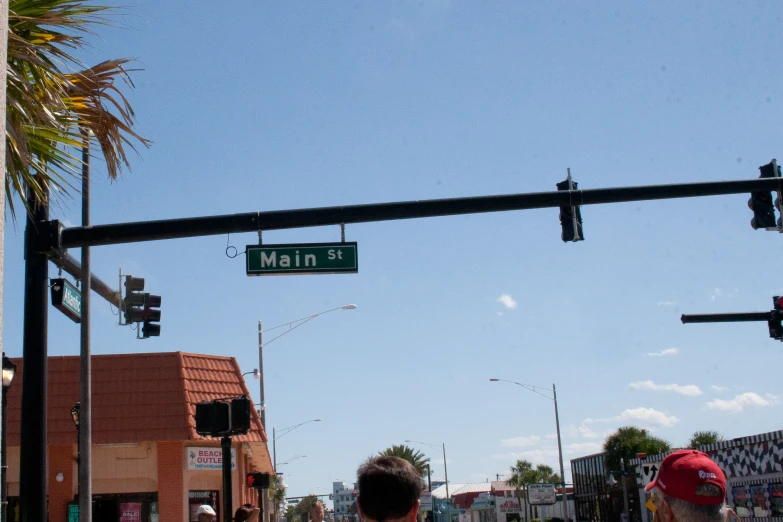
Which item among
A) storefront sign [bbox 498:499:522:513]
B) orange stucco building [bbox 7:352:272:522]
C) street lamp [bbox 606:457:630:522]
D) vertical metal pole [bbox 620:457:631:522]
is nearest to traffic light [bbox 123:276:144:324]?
orange stucco building [bbox 7:352:272:522]

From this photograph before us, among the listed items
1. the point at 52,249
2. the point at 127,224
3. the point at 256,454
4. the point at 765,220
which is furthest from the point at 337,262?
the point at 256,454

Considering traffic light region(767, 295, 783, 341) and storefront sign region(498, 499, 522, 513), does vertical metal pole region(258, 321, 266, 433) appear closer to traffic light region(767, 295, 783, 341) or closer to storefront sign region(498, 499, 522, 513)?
traffic light region(767, 295, 783, 341)

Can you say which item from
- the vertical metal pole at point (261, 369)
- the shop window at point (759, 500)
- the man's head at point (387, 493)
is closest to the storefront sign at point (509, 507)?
the shop window at point (759, 500)

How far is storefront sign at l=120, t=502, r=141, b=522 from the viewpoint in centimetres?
2444

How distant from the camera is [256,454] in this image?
1267 inches

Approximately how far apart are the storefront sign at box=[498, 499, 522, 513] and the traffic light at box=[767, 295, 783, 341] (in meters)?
Result: 78.0

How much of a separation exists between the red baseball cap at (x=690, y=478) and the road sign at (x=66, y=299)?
30.5 feet

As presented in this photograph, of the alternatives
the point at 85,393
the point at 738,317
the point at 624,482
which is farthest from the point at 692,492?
the point at 624,482

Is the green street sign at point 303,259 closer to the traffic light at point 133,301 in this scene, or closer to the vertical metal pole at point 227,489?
the vertical metal pole at point 227,489

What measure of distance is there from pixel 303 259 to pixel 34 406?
3.50 meters

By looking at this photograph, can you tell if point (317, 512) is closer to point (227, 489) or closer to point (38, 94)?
point (227, 489)

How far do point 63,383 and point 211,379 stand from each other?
4057 millimetres

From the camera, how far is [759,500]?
34.4m

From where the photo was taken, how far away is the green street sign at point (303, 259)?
11.0 meters
